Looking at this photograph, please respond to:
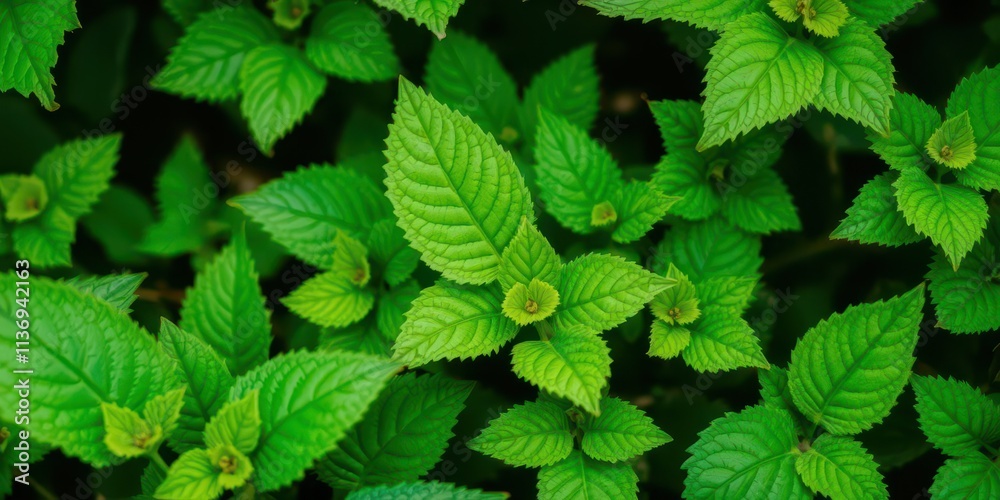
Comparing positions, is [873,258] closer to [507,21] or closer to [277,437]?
[507,21]

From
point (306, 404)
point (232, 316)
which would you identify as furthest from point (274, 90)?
point (306, 404)

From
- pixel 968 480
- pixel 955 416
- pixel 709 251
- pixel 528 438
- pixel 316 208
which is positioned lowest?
pixel 968 480

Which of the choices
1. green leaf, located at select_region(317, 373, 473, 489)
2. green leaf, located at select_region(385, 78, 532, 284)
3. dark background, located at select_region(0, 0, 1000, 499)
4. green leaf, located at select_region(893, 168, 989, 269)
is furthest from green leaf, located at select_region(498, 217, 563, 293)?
green leaf, located at select_region(893, 168, 989, 269)

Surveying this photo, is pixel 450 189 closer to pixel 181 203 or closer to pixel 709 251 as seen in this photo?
pixel 709 251

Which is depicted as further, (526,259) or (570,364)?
(526,259)

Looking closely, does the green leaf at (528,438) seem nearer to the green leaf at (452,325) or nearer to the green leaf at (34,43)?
the green leaf at (452,325)

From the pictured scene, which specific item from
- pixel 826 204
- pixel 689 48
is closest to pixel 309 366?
pixel 689 48

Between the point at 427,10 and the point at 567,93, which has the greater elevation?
the point at 427,10

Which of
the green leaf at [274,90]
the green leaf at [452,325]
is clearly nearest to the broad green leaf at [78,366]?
the green leaf at [452,325]

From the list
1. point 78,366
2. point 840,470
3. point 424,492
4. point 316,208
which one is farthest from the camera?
point 316,208
